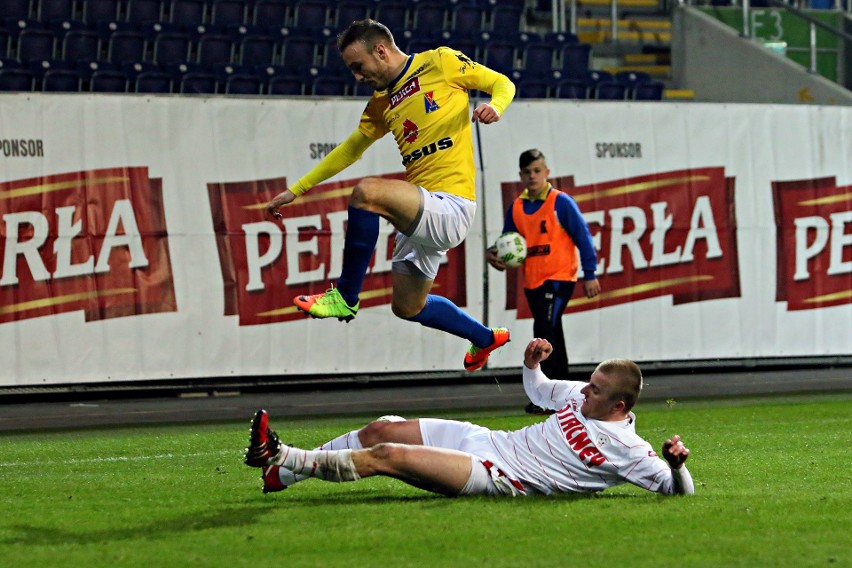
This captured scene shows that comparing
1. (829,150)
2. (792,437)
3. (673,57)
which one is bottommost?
(792,437)

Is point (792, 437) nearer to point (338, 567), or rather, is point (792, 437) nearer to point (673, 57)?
point (338, 567)

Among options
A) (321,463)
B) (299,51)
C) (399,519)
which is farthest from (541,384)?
(299,51)

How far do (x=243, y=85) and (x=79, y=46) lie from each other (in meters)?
2.19

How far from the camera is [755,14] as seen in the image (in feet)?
76.9

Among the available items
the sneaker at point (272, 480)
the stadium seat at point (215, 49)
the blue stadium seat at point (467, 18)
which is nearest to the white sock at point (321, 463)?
the sneaker at point (272, 480)

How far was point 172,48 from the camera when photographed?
19.1 metres

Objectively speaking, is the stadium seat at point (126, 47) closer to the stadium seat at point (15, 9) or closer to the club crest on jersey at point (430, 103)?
the stadium seat at point (15, 9)

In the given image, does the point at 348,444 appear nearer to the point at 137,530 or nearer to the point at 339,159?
the point at 137,530

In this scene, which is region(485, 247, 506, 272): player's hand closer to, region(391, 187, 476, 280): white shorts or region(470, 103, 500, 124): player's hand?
region(391, 187, 476, 280): white shorts

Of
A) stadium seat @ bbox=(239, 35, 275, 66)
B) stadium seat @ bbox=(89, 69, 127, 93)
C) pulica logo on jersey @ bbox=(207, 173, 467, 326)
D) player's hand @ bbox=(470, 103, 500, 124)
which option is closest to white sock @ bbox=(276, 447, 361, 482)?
player's hand @ bbox=(470, 103, 500, 124)

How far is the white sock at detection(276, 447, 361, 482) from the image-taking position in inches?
255

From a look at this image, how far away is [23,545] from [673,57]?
18934 mm

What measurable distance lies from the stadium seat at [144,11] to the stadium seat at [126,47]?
0.79 m

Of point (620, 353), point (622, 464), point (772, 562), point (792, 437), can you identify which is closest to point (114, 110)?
point (620, 353)
